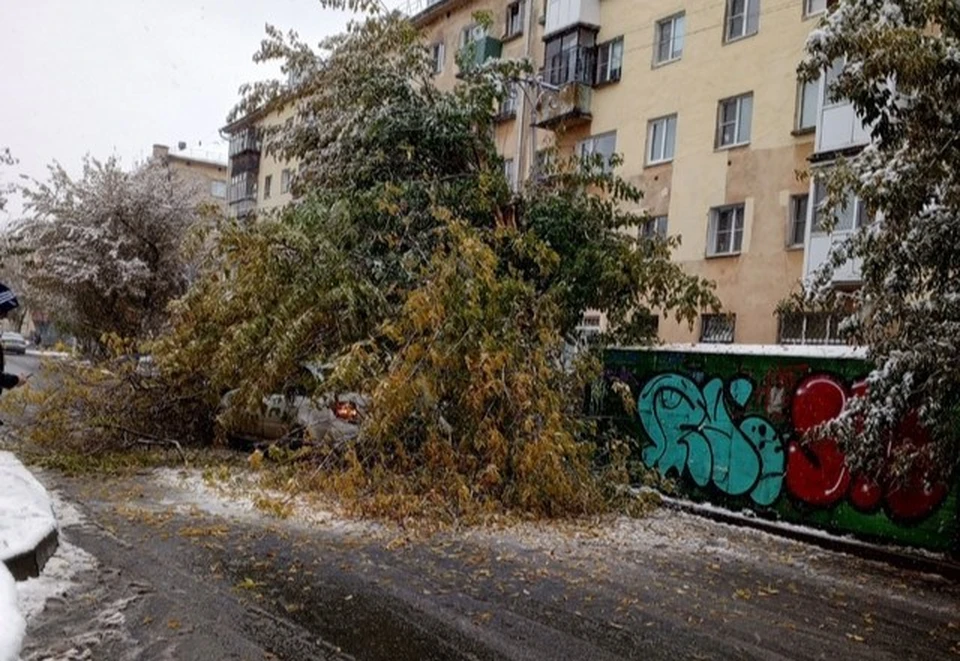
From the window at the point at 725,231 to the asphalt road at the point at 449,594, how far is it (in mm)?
12198

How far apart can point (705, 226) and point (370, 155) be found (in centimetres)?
1065

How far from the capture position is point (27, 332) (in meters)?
84.4

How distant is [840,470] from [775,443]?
0.85 metres

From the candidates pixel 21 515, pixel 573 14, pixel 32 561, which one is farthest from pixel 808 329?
pixel 32 561

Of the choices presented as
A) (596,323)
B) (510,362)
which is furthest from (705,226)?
(510,362)

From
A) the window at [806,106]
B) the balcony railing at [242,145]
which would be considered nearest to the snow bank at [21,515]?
the window at [806,106]

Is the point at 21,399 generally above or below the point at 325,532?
above

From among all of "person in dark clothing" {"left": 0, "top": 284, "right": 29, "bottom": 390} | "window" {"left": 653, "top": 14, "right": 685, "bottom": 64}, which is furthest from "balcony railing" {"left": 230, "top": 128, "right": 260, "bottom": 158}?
"person in dark clothing" {"left": 0, "top": 284, "right": 29, "bottom": 390}

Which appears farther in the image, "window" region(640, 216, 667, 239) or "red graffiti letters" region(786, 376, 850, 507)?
"window" region(640, 216, 667, 239)

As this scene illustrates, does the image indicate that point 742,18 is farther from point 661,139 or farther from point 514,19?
point 514,19

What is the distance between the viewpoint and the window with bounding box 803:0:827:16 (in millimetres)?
17844

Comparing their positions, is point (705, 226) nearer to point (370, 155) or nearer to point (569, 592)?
point (370, 155)

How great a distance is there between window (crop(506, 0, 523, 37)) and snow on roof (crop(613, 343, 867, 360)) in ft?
58.7

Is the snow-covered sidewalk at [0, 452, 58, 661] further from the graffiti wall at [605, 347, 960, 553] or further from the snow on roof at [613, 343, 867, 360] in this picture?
the snow on roof at [613, 343, 867, 360]
